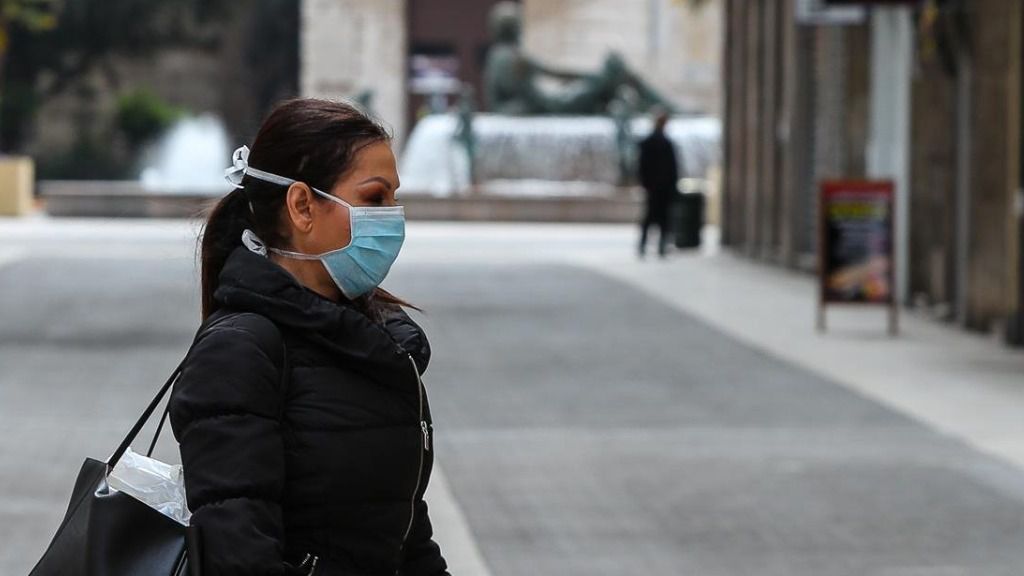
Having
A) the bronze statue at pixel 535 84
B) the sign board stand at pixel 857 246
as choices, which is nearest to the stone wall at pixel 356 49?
the bronze statue at pixel 535 84

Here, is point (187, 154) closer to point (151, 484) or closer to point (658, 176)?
point (658, 176)

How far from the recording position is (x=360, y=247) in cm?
310

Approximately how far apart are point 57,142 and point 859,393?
59269 millimetres

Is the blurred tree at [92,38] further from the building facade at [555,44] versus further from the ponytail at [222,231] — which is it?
the ponytail at [222,231]

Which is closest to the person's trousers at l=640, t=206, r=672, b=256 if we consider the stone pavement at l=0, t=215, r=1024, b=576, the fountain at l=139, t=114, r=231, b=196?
the stone pavement at l=0, t=215, r=1024, b=576

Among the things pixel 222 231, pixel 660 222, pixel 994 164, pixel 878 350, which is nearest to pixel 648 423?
pixel 878 350

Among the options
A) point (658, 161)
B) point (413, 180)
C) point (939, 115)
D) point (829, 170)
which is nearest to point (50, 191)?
point (413, 180)

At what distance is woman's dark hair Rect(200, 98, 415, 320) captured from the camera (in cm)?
314

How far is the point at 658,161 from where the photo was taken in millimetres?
28328

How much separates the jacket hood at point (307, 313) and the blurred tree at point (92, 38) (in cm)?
6346

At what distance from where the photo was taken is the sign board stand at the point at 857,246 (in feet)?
56.1

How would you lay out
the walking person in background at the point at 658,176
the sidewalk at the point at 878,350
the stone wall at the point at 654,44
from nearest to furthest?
the sidewalk at the point at 878,350, the walking person in background at the point at 658,176, the stone wall at the point at 654,44

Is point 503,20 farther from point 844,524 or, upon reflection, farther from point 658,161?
point 844,524

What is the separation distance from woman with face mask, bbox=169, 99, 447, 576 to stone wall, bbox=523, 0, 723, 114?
6220 centimetres
